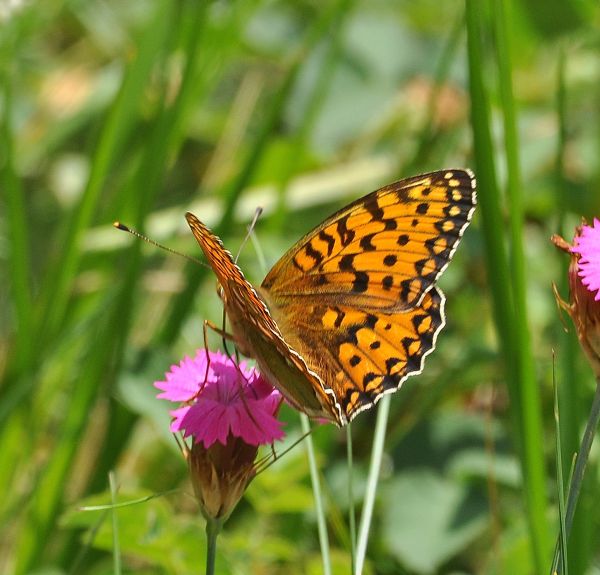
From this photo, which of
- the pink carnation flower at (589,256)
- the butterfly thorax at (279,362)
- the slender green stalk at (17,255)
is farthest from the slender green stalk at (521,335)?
the slender green stalk at (17,255)

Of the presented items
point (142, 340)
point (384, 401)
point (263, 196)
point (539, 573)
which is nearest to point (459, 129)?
point (263, 196)

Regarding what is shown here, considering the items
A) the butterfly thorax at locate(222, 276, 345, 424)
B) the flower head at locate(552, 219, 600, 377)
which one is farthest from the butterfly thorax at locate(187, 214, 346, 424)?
the flower head at locate(552, 219, 600, 377)

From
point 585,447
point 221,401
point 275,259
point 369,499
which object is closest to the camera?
point 585,447

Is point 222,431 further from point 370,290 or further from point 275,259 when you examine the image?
point 275,259

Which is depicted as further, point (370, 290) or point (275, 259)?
point (275, 259)

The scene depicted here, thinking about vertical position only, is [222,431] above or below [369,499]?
above

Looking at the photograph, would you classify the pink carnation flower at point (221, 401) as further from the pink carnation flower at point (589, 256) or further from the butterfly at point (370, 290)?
the pink carnation flower at point (589, 256)

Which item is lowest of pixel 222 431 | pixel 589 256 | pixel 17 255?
pixel 222 431

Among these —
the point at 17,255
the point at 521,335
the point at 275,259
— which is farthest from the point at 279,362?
the point at 275,259
